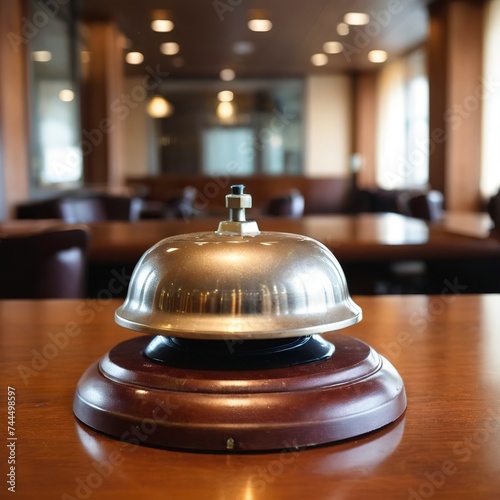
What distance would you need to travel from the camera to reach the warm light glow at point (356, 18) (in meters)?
8.30

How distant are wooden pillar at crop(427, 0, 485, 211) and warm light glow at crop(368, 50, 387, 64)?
2.94 metres

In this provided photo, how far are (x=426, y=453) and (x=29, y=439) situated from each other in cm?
26

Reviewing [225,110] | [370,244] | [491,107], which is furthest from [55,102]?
[225,110]

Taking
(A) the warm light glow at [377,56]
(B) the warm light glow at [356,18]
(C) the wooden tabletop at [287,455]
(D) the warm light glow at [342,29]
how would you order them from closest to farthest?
1. (C) the wooden tabletop at [287,455]
2. (B) the warm light glow at [356,18]
3. (D) the warm light glow at [342,29]
4. (A) the warm light glow at [377,56]

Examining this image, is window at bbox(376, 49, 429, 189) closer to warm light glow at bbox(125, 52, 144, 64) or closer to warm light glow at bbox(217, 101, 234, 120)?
warm light glow at bbox(217, 101, 234, 120)

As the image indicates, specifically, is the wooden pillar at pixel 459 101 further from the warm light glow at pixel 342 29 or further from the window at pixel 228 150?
the window at pixel 228 150

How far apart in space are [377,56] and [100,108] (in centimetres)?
487

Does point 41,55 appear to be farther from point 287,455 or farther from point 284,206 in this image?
point 287,455

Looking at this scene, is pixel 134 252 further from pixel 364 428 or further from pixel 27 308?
pixel 364 428

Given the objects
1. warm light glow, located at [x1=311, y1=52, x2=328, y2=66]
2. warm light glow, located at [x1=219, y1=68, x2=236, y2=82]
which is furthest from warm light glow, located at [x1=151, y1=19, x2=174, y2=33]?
warm light glow, located at [x1=219, y1=68, x2=236, y2=82]

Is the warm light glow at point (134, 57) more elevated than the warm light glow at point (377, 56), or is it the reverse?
the warm light glow at point (377, 56)

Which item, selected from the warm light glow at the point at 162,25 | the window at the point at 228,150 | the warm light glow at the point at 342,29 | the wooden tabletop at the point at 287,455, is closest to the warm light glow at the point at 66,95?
the warm light glow at the point at 162,25

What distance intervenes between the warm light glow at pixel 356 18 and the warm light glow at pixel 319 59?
2.01 meters

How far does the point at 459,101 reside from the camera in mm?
7719
